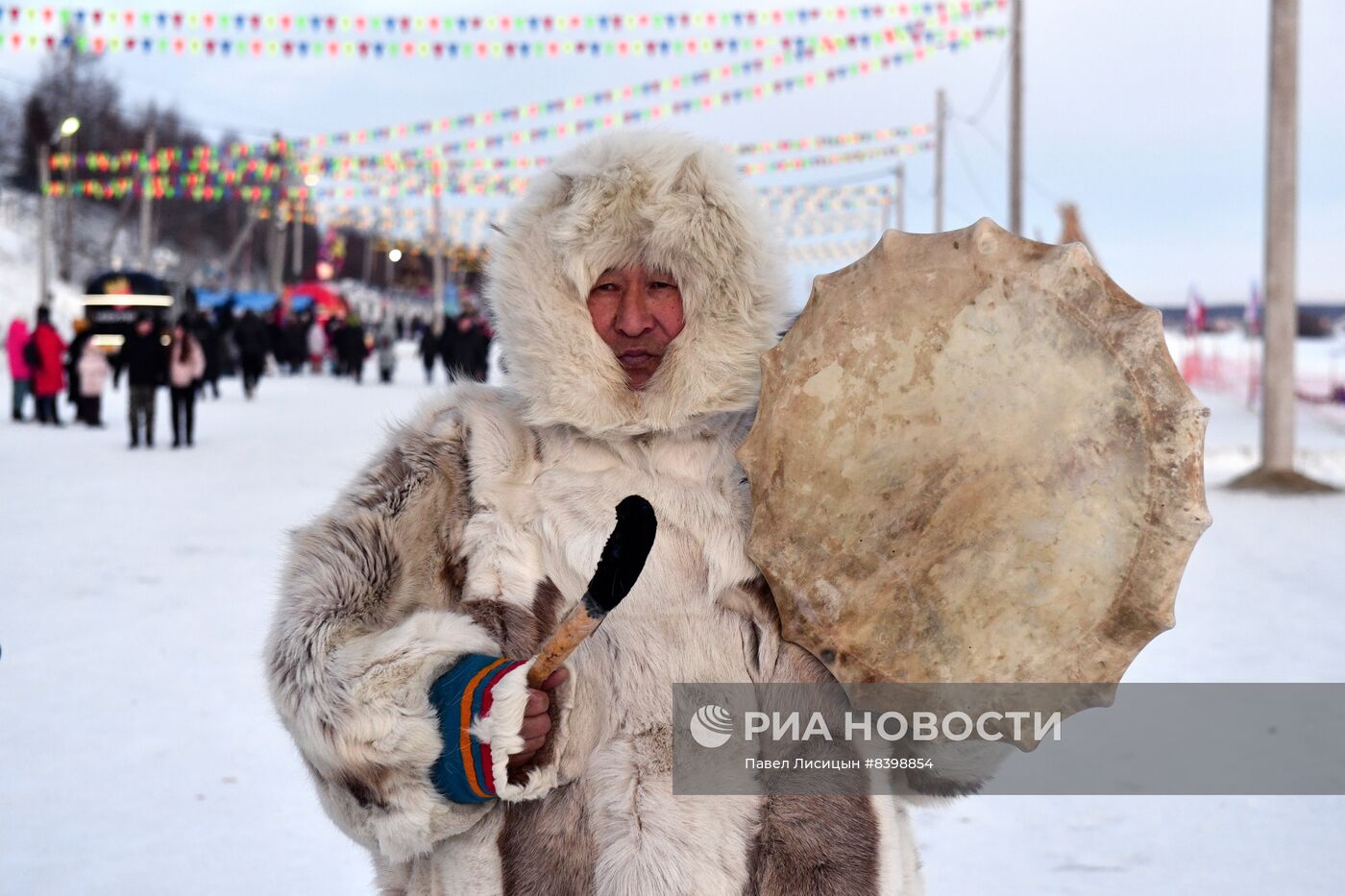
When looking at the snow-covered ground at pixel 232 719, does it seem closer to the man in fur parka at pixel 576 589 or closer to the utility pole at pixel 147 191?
the man in fur parka at pixel 576 589

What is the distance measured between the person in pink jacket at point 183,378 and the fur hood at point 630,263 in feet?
38.8

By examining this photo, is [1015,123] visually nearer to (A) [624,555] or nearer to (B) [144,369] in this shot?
(B) [144,369]

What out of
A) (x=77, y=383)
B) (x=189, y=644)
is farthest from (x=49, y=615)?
(x=77, y=383)


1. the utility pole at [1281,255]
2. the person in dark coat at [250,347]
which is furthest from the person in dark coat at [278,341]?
the utility pole at [1281,255]

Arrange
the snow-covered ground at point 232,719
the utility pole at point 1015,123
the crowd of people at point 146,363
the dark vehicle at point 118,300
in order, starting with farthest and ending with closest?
the dark vehicle at point 118,300 → the utility pole at point 1015,123 → the crowd of people at point 146,363 → the snow-covered ground at point 232,719

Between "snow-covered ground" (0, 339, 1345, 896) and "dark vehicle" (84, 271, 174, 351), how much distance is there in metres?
17.0

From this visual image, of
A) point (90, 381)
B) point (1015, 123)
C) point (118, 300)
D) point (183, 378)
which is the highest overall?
point (1015, 123)

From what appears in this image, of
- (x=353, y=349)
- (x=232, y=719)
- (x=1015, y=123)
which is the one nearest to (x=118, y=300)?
(x=353, y=349)

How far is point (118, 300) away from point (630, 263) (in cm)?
2851

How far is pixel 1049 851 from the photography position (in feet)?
12.2

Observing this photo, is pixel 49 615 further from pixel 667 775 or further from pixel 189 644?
pixel 667 775

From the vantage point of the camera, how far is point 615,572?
1503 millimetres

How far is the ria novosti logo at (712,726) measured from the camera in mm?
1820

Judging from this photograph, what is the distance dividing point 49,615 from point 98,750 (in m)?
2.11
